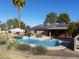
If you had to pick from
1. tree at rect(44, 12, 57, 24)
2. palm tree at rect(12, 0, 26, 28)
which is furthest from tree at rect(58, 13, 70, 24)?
palm tree at rect(12, 0, 26, 28)

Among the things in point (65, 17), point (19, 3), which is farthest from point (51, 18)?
point (19, 3)

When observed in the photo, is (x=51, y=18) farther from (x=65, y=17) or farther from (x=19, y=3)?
(x=19, y=3)

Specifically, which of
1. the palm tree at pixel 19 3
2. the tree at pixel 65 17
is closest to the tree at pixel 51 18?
the tree at pixel 65 17

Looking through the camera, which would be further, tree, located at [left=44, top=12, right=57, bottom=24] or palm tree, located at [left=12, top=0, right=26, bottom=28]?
tree, located at [left=44, top=12, right=57, bottom=24]

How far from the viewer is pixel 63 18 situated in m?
81.2

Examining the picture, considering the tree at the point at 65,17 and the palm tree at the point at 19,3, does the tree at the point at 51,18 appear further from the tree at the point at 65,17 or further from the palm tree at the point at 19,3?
the palm tree at the point at 19,3

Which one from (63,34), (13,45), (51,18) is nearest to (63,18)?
(51,18)

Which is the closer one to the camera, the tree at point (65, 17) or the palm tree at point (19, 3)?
the palm tree at point (19, 3)

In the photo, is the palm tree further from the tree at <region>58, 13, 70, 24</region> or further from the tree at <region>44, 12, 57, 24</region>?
the tree at <region>44, 12, 57, 24</region>

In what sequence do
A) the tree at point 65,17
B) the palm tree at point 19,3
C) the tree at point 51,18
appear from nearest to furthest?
the palm tree at point 19,3 < the tree at point 65,17 < the tree at point 51,18

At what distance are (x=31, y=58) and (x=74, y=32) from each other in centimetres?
1845

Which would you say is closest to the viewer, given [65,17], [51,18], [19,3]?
[19,3]

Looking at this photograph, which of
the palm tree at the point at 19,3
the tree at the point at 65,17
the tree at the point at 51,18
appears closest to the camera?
the palm tree at the point at 19,3

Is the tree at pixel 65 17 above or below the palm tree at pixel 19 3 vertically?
below
